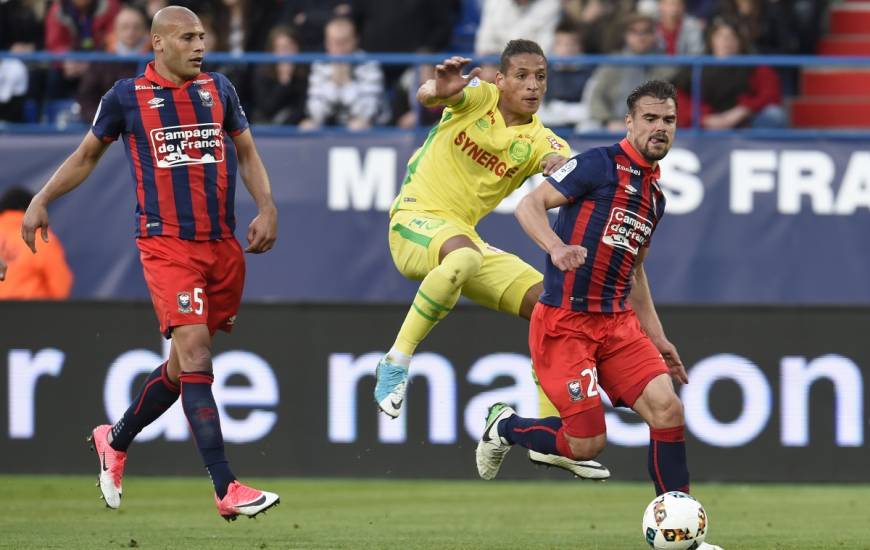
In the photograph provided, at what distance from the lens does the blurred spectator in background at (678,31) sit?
14453mm

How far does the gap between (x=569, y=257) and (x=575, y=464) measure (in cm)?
153

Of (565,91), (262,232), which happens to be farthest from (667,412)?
(565,91)

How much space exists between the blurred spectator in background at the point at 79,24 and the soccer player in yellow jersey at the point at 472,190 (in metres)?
7.16

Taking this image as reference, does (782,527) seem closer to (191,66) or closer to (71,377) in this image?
(191,66)

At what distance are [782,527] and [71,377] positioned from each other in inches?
210

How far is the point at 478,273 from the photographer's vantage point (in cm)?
896

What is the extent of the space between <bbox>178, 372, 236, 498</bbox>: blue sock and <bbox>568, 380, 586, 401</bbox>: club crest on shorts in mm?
1718

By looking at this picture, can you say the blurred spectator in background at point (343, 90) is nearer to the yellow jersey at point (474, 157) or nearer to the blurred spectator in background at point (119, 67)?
the blurred spectator in background at point (119, 67)

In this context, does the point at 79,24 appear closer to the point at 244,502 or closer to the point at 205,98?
the point at 205,98

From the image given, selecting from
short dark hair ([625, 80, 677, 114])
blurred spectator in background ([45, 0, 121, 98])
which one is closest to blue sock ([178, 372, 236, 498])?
short dark hair ([625, 80, 677, 114])

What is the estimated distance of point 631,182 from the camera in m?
8.12

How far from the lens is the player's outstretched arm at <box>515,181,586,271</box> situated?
7.55 metres

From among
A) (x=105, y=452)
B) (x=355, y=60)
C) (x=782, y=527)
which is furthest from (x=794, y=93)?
(x=105, y=452)

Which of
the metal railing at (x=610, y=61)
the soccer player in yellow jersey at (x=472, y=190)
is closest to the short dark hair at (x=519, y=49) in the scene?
the soccer player in yellow jersey at (x=472, y=190)
